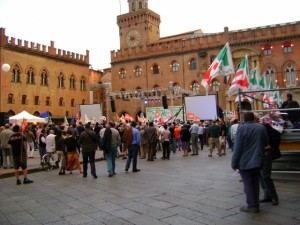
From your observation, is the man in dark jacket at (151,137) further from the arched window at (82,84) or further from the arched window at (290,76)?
the arched window at (82,84)

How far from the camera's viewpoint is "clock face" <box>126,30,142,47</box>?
5253cm

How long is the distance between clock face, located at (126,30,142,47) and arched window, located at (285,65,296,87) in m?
24.1

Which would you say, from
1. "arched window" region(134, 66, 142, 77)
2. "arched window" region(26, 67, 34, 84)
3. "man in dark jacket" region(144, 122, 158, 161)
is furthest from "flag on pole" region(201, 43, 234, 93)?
"arched window" region(134, 66, 142, 77)

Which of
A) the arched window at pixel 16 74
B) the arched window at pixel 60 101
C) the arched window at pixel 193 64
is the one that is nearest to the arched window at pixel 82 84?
the arched window at pixel 60 101

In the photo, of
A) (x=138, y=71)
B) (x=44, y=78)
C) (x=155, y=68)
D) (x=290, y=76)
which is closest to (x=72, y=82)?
(x=44, y=78)

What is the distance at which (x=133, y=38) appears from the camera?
5297 cm

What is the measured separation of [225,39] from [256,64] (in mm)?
5193

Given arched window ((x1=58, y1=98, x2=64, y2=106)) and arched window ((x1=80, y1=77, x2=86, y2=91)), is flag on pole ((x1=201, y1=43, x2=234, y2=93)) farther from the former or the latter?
arched window ((x1=80, y1=77, x2=86, y2=91))

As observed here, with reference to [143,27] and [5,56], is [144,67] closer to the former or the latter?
[143,27]

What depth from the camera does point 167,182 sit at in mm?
8680

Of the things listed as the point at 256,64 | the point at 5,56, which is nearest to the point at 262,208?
the point at 256,64

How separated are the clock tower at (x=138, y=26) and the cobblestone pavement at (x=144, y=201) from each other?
144 feet

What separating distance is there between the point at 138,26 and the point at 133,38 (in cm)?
205

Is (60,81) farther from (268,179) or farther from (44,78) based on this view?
(268,179)
